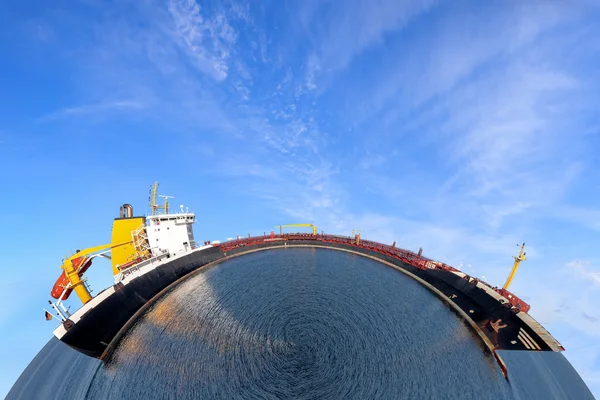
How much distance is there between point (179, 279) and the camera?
3831 cm

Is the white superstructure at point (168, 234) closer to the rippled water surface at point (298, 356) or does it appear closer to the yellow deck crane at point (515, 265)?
the rippled water surface at point (298, 356)

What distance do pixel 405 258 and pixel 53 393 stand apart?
49427mm

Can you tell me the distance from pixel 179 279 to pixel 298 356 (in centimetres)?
2294

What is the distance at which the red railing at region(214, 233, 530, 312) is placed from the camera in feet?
124

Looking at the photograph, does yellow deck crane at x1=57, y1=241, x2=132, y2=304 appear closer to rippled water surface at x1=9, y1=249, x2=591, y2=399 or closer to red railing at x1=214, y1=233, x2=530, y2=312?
rippled water surface at x1=9, y1=249, x2=591, y2=399

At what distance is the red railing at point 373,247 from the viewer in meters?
37.7

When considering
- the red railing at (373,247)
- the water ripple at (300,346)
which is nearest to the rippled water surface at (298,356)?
the water ripple at (300,346)

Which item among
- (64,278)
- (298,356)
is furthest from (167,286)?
(298,356)

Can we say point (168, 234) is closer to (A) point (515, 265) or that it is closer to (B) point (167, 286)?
(B) point (167, 286)

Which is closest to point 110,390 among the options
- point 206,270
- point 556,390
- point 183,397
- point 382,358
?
point 183,397

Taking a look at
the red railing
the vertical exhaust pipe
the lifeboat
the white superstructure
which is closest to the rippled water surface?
the red railing

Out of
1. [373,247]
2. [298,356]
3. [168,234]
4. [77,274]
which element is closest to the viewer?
[298,356]

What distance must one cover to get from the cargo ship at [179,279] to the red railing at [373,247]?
16 cm

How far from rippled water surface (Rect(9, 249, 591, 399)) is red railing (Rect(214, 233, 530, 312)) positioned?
9.81 meters
